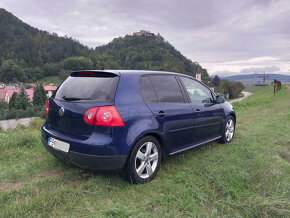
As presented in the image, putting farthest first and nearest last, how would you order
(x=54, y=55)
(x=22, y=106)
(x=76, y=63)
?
(x=54, y=55), (x=76, y=63), (x=22, y=106)

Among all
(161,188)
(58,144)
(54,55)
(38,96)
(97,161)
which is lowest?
(38,96)

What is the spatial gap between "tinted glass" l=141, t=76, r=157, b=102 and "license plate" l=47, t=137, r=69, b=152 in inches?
46.3

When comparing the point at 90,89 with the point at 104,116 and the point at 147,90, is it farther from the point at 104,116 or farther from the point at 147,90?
the point at 147,90

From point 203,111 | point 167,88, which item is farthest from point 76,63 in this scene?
point 167,88

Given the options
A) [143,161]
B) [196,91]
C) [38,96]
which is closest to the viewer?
[143,161]

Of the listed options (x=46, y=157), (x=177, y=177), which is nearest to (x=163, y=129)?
(x=177, y=177)

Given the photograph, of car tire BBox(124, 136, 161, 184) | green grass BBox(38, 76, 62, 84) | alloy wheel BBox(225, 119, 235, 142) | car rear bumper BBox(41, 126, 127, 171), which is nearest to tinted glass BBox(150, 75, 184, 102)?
car tire BBox(124, 136, 161, 184)

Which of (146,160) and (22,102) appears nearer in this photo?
(146,160)

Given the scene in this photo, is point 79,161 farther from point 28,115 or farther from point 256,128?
point 28,115

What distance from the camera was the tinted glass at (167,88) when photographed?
310cm

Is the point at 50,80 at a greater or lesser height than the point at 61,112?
greater

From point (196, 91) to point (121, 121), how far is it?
6.63 feet

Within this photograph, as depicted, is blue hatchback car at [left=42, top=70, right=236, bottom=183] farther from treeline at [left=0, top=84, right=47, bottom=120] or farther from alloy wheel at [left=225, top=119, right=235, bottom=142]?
treeline at [left=0, top=84, right=47, bottom=120]

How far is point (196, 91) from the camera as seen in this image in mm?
3936
